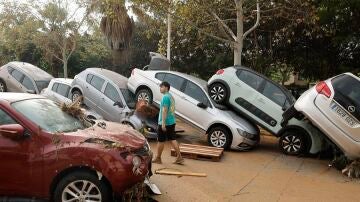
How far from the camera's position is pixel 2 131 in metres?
5.72

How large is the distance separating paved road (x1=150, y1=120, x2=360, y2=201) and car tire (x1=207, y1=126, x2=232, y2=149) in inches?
13.9

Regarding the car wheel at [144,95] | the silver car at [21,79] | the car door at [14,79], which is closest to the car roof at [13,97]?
the car wheel at [144,95]

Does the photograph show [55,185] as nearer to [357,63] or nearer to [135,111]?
[135,111]

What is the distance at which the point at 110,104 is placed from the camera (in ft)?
41.3

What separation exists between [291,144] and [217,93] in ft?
8.16

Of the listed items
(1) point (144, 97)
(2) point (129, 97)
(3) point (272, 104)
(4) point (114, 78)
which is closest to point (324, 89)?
(3) point (272, 104)

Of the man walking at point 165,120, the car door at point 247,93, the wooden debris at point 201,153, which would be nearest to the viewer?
the man walking at point 165,120

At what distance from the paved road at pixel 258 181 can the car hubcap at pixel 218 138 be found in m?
0.43

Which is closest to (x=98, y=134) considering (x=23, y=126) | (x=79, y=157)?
(x=79, y=157)

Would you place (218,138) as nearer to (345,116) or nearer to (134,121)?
(134,121)

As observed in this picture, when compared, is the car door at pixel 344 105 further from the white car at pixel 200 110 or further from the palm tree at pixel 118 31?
the palm tree at pixel 118 31

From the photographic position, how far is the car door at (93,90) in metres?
13.0

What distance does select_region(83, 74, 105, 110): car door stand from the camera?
12953 mm

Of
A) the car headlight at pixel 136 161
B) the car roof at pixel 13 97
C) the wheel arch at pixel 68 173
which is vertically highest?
the car roof at pixel 13 97
